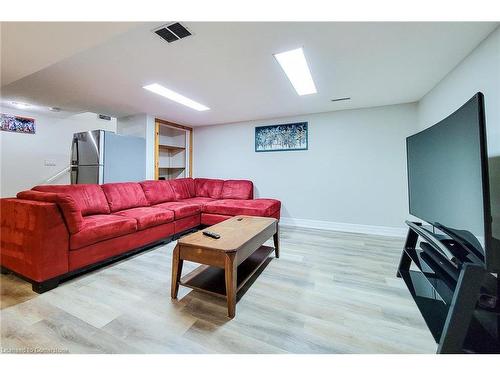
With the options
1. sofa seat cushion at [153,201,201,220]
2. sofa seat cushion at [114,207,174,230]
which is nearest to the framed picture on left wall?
sofa seat cushion at [114,207,174,230]

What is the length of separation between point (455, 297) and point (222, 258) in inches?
54.5

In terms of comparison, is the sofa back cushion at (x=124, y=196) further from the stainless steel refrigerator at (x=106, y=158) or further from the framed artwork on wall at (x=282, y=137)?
the framed artwork on wall at (x=282, y=137)

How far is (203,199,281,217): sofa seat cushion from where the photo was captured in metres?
Answer: 3.51

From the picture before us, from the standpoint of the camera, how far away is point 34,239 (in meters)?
1.80

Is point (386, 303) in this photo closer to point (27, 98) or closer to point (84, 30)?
point (84, 30)

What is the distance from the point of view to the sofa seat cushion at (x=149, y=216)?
2.66 metres

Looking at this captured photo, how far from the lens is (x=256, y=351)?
1.23m

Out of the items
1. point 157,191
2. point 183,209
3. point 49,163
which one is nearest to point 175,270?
point 183,209

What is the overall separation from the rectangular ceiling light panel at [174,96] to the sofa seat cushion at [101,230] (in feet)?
5.94

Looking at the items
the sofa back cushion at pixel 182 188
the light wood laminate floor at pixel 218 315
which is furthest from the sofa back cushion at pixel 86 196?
the sofa back cushion at pixel 182 188

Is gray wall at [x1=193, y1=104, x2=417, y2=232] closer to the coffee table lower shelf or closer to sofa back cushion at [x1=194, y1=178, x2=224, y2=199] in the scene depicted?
sofa back cushion at [x1=194, y1=178, x2=224, y2=199]

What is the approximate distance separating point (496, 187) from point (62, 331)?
11.1 feet

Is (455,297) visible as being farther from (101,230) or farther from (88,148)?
(88,148)
